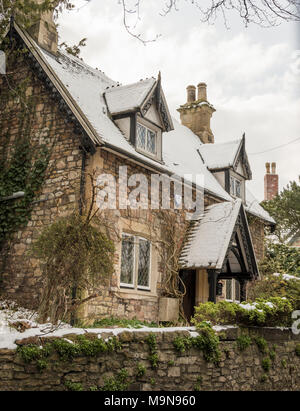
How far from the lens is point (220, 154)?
18688mm

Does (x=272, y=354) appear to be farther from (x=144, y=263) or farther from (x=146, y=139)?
(x=146, y=139)

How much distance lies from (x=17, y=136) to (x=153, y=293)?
5.61 meters

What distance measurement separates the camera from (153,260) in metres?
12.6

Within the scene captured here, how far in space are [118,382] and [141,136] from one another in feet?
27.3

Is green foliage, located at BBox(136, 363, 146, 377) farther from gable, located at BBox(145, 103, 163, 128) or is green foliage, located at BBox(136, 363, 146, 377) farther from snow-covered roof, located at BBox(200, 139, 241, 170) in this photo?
snow-covered roof, located at BBox(200, 139, 241, 170)

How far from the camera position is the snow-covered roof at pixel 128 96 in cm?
1278

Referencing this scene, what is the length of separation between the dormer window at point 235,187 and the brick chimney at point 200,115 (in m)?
3.28

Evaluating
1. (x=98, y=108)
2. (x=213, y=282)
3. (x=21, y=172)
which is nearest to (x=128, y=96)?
(x=98, y=108)

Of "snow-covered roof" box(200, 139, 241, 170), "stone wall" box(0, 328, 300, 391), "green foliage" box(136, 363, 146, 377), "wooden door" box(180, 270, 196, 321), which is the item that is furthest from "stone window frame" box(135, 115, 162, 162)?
"green foliage" box(136, 363, 146, 377)

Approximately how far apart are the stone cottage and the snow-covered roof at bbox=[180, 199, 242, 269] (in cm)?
3

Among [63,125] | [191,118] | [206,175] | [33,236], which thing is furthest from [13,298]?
[191,118]

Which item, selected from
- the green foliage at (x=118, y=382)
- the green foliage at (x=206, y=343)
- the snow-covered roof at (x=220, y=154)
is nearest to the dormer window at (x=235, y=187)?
the snow-covered roof at (x=220, y=154)

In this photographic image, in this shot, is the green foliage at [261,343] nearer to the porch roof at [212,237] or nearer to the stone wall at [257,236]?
the porch roof at [212,237]

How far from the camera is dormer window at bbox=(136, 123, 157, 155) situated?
13.1m
